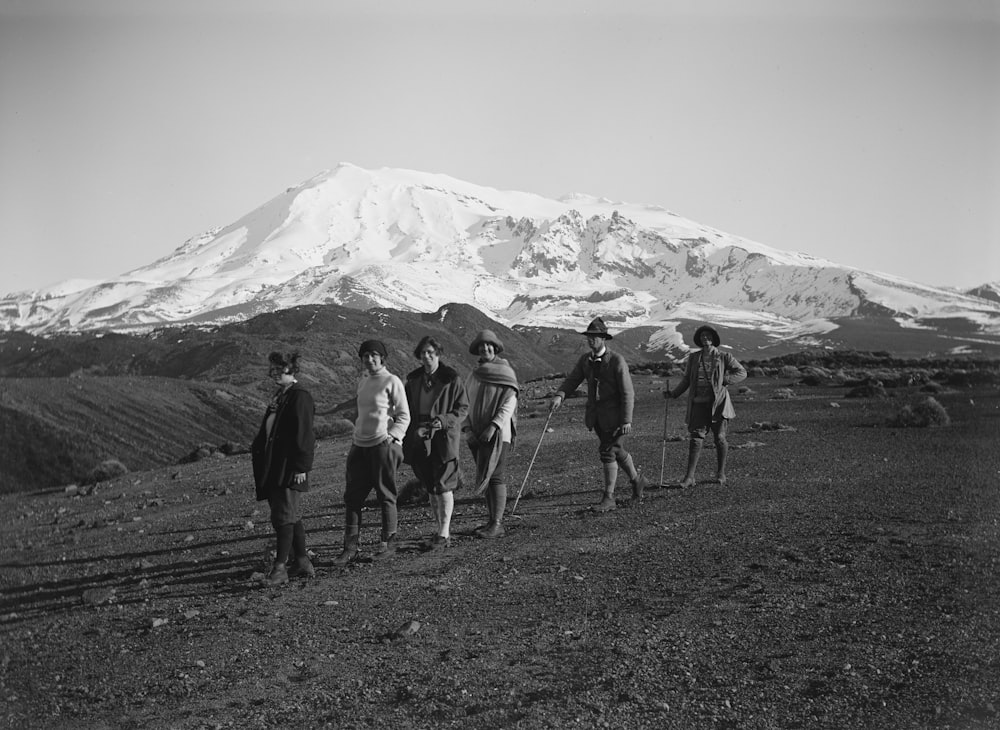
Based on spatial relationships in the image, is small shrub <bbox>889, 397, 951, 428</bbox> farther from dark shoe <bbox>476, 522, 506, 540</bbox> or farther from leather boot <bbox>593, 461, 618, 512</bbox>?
dark shoe <bbox>476, 522, 506, 540</bbox>

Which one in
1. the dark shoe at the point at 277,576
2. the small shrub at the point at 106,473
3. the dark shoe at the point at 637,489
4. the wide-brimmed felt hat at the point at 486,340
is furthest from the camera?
the small shrub at the point at 106,473

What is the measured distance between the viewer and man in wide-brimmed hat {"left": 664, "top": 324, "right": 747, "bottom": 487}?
11328 mm

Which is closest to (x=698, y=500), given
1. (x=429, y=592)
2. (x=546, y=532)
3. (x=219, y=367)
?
(x=546, y=532)

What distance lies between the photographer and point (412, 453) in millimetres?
8641

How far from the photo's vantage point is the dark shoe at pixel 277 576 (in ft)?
24.6

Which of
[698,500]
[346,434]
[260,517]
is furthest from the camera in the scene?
[346,434]

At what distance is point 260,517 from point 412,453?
13.9 ft

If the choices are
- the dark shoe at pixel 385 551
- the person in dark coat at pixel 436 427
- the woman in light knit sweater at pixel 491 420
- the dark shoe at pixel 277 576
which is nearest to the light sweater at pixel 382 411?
the person in dark coat at pixel 436 427

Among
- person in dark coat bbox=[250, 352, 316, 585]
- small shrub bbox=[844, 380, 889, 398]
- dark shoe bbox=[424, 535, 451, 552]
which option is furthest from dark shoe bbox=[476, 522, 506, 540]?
small shrub bbox=[844, 380, 889, 398]

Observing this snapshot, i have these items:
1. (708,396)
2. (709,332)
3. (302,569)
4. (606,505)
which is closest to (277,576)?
(302,569)

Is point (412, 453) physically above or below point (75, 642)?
above

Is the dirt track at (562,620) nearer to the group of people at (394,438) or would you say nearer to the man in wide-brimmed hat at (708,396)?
the group of people at (394,438)

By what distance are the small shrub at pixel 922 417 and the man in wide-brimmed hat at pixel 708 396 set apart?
26.0ft

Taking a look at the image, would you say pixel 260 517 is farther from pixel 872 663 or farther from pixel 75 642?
pixel 872 663
